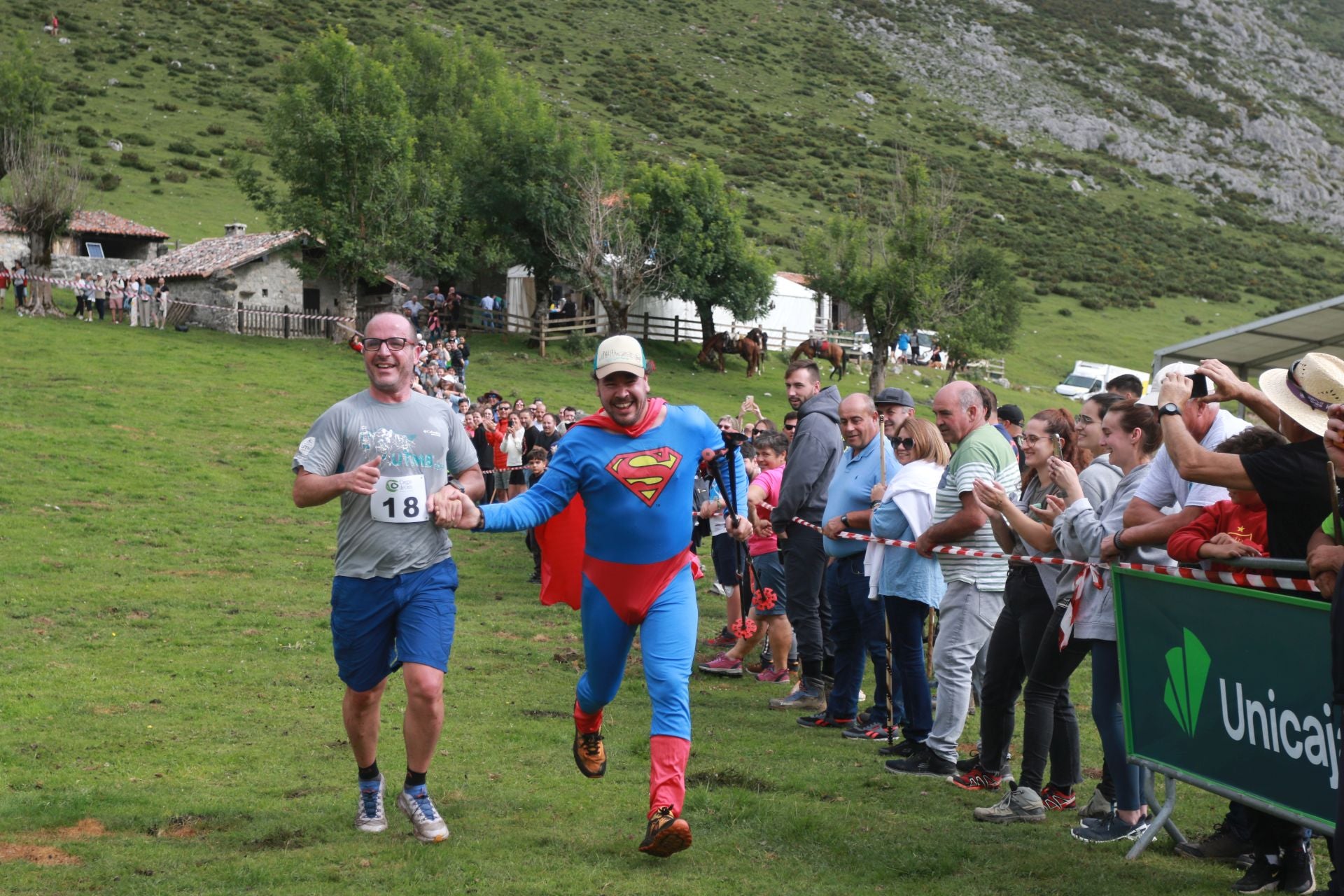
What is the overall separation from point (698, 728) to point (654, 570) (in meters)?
3.27

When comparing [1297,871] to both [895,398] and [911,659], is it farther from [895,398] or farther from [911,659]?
[895,398]

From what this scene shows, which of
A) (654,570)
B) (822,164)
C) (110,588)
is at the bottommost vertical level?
(110,588)

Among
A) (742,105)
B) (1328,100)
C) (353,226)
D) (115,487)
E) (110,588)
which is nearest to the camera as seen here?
(110,588)

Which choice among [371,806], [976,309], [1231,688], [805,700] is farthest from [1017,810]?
[976,309]

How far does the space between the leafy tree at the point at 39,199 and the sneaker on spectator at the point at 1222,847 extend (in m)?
45.4

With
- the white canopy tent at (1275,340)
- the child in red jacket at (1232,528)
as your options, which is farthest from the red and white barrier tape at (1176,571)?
the white canopy tent at (1275,340)

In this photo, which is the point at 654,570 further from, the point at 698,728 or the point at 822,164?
the point at 822,164

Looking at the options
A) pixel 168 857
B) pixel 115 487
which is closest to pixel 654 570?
pixel 168 857

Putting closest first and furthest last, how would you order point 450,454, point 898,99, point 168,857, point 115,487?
point 168,857, point 450,454, point 115,487, point 898,99

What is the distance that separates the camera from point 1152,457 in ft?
21.0

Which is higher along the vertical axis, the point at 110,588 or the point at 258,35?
the point at 258,35

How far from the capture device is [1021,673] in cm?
698

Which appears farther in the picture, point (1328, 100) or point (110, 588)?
point (1328, 100)

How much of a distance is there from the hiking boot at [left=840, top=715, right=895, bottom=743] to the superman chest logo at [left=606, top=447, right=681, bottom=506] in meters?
3.53
